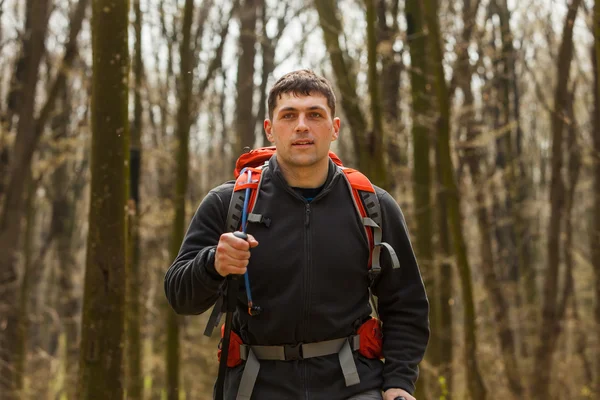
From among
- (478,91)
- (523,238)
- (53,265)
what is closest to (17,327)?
(478,91)

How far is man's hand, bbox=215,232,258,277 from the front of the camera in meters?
2.85

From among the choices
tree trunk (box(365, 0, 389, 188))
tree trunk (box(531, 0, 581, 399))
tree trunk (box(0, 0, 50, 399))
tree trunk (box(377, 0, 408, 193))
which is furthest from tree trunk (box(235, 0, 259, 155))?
tree trunk (box(531, 0, 581, 399))

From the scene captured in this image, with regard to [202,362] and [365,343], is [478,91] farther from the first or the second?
[365,343]

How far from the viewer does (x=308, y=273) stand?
319cm

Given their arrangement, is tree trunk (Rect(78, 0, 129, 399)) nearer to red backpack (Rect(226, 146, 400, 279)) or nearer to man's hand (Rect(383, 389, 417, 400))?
red backpack (Rect(226, 146, 400, 279))

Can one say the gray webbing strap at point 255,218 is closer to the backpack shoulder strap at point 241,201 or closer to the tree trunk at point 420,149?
the backpack shoulder strap at point 241,201

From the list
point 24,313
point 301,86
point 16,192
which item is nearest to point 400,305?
point 301,86

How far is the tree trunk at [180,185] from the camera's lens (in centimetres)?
972

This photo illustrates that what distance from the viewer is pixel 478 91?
15.3 meters

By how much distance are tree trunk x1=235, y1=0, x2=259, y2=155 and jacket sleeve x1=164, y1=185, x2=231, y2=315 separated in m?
8.78

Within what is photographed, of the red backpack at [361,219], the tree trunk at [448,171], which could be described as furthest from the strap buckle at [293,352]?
the tree trunk at [448,171]

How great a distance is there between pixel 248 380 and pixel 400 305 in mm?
762

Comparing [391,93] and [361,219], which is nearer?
[361,219]

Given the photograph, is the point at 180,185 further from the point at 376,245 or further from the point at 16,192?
the point at 376,245
